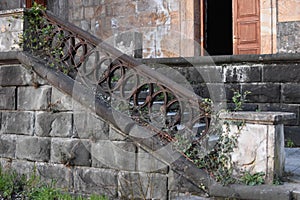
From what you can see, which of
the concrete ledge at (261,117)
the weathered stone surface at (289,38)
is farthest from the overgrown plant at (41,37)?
the weathered stone surface at (289,38)

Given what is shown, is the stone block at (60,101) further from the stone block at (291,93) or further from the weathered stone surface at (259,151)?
the stone block at (291,93)

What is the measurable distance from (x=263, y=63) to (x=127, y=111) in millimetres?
2650

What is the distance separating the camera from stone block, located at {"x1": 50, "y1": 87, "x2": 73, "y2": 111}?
448cm

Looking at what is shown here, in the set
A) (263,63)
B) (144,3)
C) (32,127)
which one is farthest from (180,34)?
(32,127)

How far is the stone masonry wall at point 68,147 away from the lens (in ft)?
12.9

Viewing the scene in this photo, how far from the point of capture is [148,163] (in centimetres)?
388

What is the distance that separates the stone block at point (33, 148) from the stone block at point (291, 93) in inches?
132

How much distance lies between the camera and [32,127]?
4.83 meters

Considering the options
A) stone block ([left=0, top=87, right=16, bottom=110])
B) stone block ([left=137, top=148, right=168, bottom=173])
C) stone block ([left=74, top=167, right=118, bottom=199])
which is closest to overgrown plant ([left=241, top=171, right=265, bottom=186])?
stone block ([left=137, top=148, right=168, bottom=173])

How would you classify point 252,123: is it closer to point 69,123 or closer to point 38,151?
point 69,123

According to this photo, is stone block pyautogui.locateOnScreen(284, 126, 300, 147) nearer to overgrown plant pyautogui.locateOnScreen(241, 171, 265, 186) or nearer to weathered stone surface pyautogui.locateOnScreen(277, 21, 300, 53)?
weathered stone surface pyautogui.locateOnScreen(277, 21, 300, 53)

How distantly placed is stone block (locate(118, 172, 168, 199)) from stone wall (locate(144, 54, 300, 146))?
263 cm

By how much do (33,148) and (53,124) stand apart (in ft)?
1.45

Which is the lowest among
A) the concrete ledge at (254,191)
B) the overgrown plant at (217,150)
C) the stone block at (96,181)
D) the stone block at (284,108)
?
the stone block at (96,181)
